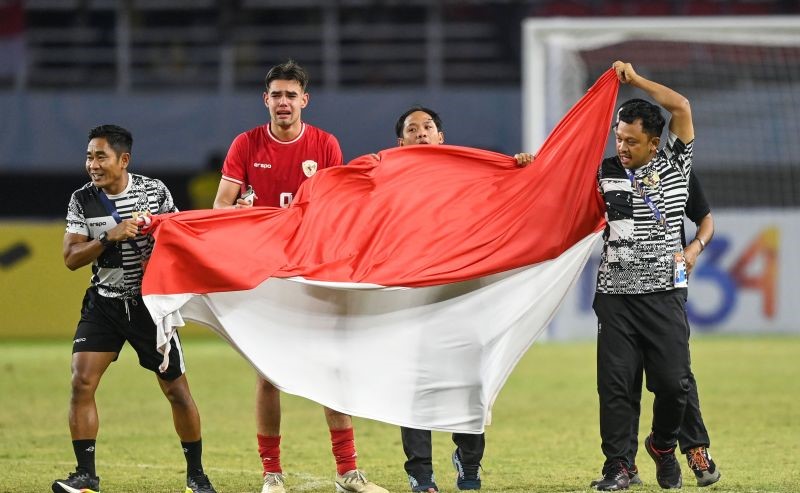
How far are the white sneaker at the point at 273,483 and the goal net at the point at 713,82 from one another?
36.7 feet

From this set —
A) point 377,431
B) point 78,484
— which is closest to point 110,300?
point 78,484

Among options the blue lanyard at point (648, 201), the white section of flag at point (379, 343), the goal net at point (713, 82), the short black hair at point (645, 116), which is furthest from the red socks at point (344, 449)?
the goal net at point (713, 82)

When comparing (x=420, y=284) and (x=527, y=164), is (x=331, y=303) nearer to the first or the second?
(x=420, y=284)

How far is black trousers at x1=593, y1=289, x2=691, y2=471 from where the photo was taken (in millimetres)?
7227

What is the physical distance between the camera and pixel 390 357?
23.8ft

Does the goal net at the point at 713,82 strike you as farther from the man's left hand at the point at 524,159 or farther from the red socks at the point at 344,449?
the red socks at the point at 344,449

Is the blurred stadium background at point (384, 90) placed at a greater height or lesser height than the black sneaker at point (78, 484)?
greater

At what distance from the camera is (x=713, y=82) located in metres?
19.5

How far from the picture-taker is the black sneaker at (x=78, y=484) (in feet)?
22.8

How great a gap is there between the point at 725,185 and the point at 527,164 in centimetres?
1267

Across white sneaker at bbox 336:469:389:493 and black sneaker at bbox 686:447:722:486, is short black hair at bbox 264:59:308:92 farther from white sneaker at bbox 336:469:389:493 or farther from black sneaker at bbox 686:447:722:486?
black sneaker at bbox 686:447:722:486

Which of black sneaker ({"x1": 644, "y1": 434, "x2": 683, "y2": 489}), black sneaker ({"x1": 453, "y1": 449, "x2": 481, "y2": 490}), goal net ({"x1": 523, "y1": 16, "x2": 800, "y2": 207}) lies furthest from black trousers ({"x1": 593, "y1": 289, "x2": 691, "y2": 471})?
goal net ({"x1": 523, "y1": 16, "x2": 800, "y2": 207})

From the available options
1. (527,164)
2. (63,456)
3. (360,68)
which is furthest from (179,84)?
(527,164)

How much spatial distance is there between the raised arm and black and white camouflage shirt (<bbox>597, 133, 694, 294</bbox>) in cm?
7
